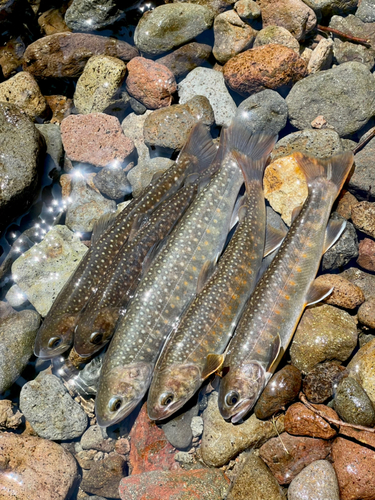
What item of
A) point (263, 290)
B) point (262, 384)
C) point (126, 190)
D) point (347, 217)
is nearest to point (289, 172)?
point (347, 217)

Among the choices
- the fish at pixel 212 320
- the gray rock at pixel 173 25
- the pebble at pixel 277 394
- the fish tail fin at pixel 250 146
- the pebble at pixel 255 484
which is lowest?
the pebble at pixel 255 484

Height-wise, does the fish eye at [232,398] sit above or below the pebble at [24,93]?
below

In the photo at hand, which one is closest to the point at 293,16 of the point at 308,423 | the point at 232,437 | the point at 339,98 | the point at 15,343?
the point at 339,98

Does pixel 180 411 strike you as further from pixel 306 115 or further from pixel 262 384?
pixel 306 115

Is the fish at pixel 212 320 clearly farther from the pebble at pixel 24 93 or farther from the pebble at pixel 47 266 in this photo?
the pebble at pixel 24 93

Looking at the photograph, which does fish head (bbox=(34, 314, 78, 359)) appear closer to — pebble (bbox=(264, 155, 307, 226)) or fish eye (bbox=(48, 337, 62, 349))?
fish eye (bbox=(48, 337, 62, 349))

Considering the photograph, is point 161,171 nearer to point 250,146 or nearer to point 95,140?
point 95,140

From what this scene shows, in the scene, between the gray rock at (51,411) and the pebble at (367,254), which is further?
the pebble at (367,254)

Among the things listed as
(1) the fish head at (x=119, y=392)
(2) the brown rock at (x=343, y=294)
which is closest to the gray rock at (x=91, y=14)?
(2) the brown rock at (x=343, y=294)
